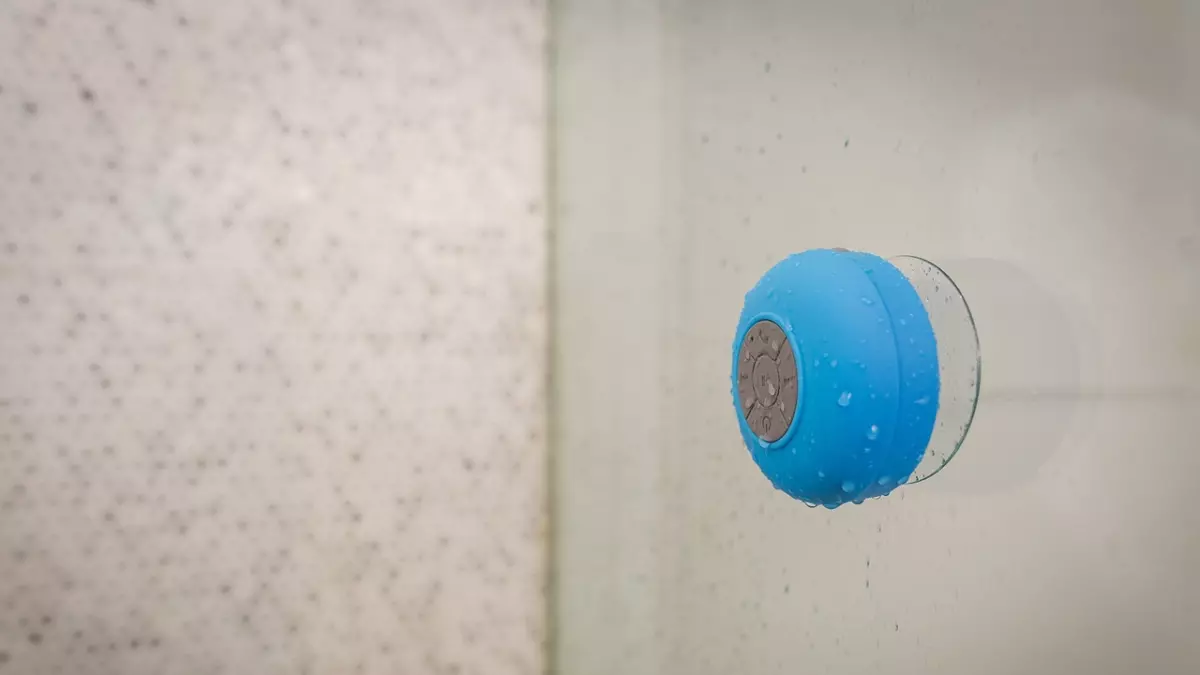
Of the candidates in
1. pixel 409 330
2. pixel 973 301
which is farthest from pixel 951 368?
pixel 409 330

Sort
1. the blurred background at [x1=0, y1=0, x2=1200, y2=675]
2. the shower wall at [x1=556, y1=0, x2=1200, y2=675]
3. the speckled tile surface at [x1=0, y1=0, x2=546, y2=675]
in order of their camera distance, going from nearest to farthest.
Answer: the shower wall at [x1=556, y1=0, x2=1200, y2=675] → the blurred background at [x1=0, y1=0, x2=1200, y2=675] → the speckled tile surface at [x1=0, y1=0, x2=546, y2=675]

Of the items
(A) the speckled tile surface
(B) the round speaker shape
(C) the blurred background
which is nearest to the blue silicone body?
(B) the round speaker shape

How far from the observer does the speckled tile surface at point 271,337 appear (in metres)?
0.98

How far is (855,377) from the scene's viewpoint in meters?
0.41

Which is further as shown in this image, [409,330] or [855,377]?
[409,330]

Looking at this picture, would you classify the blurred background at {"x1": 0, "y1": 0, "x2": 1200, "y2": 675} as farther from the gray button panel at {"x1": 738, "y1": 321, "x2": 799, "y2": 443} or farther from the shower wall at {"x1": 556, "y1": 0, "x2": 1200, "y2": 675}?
the gray button panel at {"x1": 738, "y1": 321, "x2": 799, "y2": 443}

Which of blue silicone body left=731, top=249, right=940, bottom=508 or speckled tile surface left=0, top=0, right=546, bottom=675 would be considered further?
speckled tile surface left=0, top=0, right=546, bottom=675

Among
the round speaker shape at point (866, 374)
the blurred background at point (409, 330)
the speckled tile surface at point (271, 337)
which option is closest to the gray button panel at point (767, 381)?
the round speaker shape at point (866, 374)

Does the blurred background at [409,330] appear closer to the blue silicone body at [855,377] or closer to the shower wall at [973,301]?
the shower wall at [973,301]

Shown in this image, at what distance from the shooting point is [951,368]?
1.31ft

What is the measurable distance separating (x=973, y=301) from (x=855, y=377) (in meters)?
0.08

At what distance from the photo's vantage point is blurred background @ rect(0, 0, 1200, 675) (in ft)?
2.52

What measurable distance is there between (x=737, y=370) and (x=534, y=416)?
0.65m

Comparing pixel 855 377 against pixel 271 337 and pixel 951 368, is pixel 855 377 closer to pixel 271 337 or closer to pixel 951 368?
pixel 951 368
